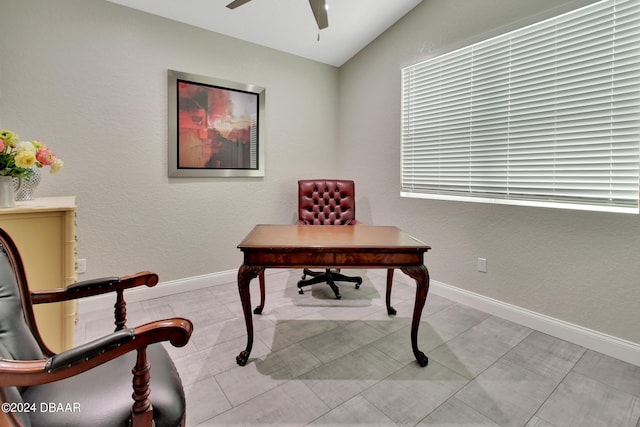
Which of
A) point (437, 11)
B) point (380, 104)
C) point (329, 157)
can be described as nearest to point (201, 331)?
point (329, 157)

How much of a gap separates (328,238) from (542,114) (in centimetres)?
194

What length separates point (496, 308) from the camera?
9.17 ft

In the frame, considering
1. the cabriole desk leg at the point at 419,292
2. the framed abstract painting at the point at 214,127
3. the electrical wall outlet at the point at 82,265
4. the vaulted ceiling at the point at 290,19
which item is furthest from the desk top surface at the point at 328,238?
the vaulted ceiling at the point at 290,19

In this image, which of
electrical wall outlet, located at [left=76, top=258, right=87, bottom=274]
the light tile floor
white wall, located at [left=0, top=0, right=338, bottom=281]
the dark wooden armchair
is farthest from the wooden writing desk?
electrical wall outlet, located at [left=76, top=258, right=87, bottom=274]

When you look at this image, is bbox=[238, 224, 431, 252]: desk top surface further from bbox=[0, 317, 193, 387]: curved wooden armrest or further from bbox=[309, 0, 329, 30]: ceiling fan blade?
bbox=[309, 0, 329, 30]: ceiling fan blade

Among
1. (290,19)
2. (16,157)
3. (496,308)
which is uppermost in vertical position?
(290,19)

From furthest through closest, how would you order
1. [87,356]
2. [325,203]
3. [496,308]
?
1. [325,203]
2. [496,308]
3. [87,356]

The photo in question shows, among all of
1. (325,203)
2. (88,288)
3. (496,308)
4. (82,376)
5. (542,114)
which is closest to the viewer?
(82,376)

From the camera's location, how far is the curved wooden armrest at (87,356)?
82 centimetres

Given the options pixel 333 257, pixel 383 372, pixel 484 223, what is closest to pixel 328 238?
pixel 333 257

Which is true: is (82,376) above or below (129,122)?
below

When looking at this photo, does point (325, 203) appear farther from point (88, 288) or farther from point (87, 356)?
point (87, 356)

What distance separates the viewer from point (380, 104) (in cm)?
383

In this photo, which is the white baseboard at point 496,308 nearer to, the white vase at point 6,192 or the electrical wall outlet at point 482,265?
the electrical wall outlet at point 482,265
